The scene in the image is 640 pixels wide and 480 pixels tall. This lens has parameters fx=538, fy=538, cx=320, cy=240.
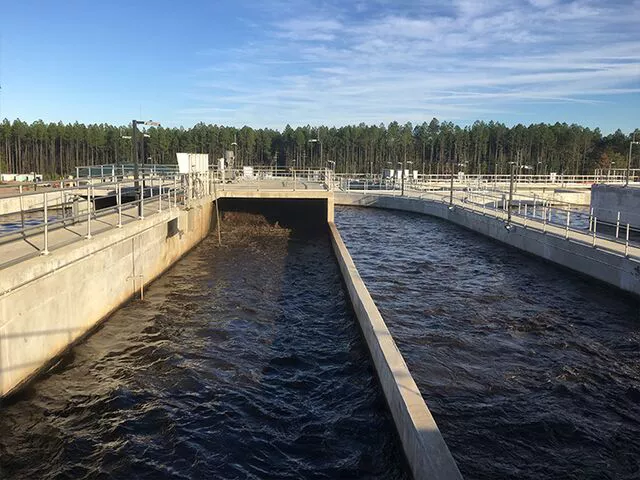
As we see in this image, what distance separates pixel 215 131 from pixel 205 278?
4640 inches

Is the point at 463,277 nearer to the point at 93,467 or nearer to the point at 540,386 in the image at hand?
the point at 540,386

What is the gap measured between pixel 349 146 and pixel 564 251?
113 m

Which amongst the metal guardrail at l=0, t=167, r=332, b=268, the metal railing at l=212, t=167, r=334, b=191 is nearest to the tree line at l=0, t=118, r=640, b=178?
the metal railing at l=212, t=167, r=334, b=191

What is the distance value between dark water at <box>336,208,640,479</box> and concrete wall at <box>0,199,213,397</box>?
6.40 m

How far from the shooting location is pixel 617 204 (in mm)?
28625

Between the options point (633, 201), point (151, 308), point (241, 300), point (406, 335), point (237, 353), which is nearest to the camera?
point (237, 353)

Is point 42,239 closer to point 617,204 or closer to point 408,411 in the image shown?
point 408,411

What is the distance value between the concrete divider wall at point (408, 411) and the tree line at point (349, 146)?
Answer: 9375 centimetres

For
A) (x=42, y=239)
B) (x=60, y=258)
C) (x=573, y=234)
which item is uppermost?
(x=42, y=239)

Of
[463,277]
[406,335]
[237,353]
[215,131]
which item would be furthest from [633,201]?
[215,131]

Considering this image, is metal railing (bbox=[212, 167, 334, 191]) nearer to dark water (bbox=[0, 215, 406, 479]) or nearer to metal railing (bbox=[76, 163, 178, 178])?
metal railing (bbox=[76, 163, 178, 178])

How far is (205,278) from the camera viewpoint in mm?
17984

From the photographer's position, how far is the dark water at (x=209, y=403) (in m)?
6.91

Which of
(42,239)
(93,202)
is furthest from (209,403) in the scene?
(93,202)
